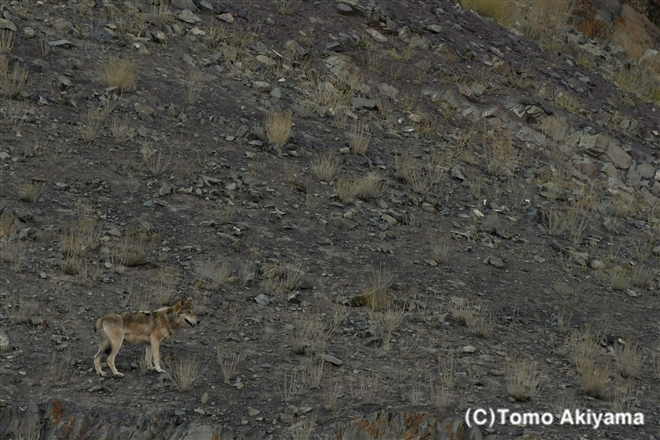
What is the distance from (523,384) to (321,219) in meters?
4.06

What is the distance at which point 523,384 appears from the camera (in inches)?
348

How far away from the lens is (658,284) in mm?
12680

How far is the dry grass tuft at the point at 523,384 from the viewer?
881cm

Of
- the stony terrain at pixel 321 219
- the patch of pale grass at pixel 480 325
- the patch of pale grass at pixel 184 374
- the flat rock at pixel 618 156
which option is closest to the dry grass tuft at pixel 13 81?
the stony terrain at pixel 321 219

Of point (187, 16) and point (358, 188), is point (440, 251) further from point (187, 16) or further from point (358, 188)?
point (187, 16)

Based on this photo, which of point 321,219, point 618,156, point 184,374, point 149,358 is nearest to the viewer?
point 184,374

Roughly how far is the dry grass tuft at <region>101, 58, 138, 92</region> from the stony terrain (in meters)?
0.04

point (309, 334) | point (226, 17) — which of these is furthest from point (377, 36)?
point (309, 334)

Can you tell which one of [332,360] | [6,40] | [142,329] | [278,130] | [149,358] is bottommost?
[6,40]

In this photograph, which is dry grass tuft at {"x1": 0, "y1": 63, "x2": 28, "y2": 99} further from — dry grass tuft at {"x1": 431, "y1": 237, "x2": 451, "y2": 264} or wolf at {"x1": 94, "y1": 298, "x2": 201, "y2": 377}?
dry grass tuft at {"x1": 431, "y1": 237, "x2": 451, "y2": 264}

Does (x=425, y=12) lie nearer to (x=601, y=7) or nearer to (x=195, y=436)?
(x=601, y=7)

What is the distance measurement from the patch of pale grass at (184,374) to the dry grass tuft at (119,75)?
19.9ft

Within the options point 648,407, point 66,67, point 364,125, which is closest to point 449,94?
point 364,125

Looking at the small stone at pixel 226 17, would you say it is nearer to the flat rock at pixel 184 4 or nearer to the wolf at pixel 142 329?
the flat rock at pixel 184 4
